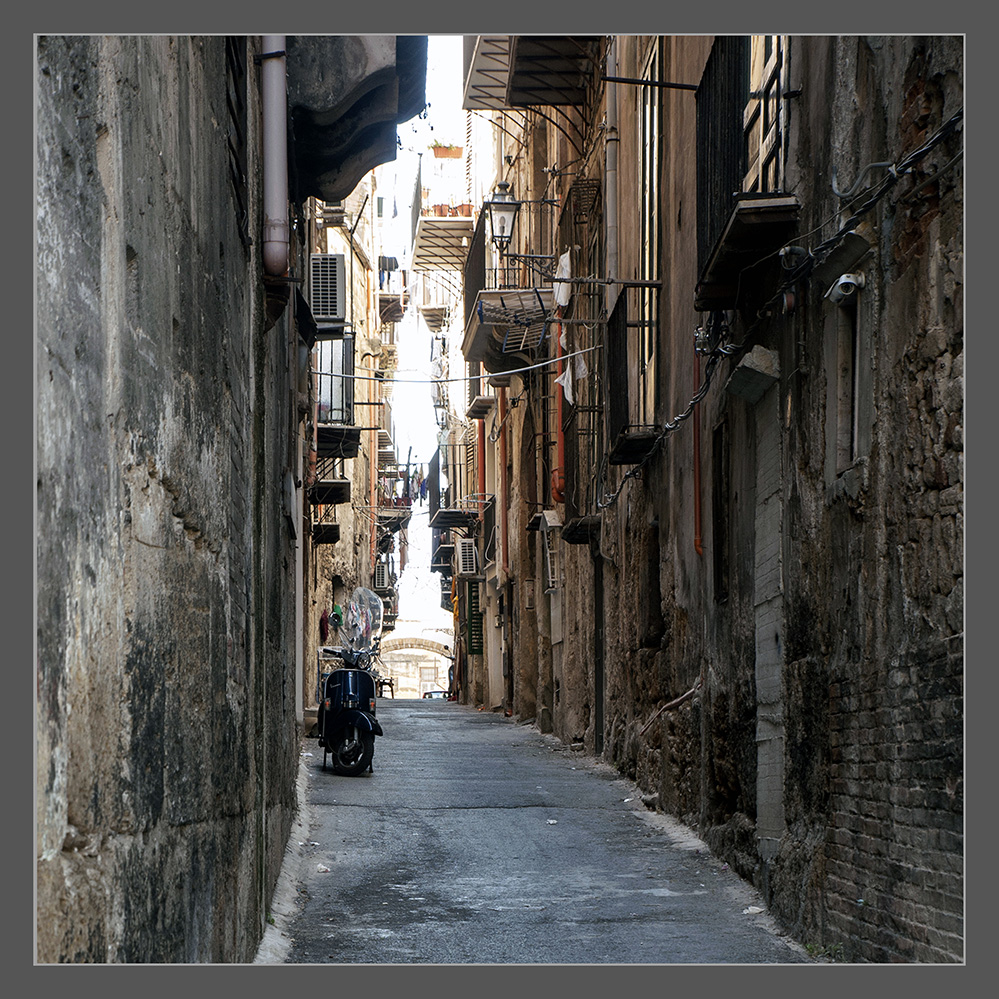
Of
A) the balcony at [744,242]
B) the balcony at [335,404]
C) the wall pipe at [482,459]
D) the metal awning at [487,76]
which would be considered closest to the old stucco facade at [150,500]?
the balcony at [744,242]

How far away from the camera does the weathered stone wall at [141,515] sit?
3088mm

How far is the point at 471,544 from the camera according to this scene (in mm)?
36312

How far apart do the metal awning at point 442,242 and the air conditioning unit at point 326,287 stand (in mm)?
19420

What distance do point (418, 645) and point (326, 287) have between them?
1968 inches

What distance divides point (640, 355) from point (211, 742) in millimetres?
10134

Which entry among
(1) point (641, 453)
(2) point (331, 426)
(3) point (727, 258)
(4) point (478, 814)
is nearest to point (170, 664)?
(3) point (727, 258)

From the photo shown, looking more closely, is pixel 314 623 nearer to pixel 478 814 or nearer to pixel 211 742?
pixel 478 814

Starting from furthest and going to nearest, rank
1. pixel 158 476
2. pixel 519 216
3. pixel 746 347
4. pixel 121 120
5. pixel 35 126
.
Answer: pixel 519 216 < pixel 746 347 < pixel 158 476 < pixel 121 120 < pixel 35 126

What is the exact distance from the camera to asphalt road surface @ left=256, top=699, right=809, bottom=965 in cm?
709

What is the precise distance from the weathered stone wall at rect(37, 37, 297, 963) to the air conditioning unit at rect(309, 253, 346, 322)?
8.84 meters

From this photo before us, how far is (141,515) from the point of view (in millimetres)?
3971

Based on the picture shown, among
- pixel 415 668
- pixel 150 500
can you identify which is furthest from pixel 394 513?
pixel 150 500

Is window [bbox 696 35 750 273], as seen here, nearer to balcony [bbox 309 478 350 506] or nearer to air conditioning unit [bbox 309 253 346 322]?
air conditioning unit [bbox 309 253 346 322]

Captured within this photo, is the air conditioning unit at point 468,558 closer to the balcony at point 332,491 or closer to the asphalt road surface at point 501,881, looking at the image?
the balcony at point 332,491
